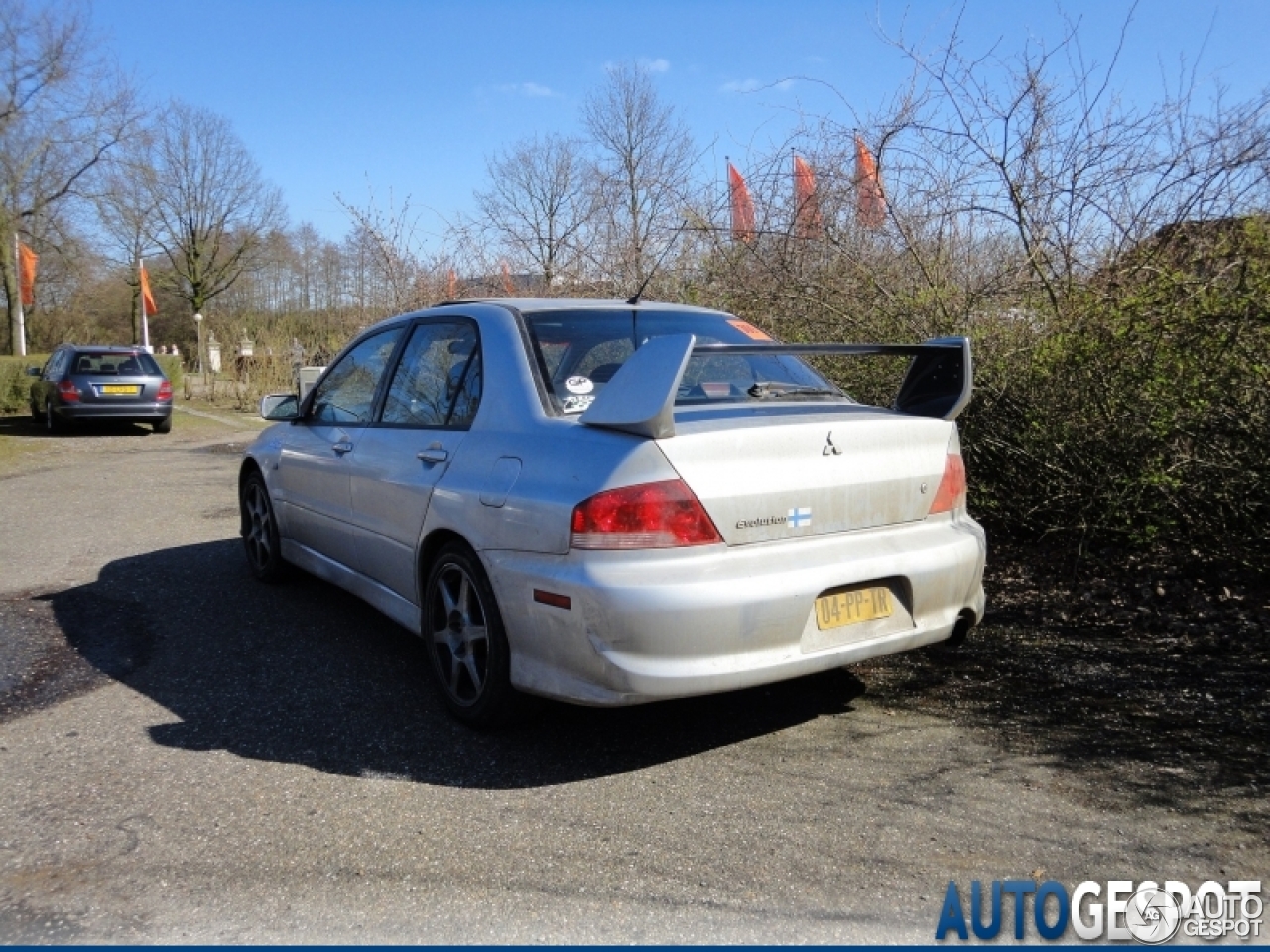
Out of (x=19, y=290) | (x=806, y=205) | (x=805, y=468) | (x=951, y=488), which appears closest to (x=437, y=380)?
(x=805, y=468)

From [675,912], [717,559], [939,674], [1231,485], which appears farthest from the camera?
[1231,485]

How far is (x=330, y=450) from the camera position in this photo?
5.29 m

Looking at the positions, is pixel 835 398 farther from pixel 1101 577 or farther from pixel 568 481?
pixel 1101 577

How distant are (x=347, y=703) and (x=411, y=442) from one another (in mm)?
1112

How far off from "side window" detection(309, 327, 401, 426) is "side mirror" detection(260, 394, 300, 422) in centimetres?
31

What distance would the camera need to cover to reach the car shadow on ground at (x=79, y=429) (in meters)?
18.1

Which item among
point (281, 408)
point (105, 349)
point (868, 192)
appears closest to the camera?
point (281, 408)

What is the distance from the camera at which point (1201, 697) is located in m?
4.18

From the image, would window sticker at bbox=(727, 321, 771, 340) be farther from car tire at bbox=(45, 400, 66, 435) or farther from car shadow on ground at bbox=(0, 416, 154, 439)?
car tire at bbox=(45, 400, 66, 435)

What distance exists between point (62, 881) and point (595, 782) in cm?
160

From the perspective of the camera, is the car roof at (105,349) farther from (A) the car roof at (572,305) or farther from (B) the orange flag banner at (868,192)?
(A) the car roof at (572,305)

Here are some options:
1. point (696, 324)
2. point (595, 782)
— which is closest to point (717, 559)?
point (595, 782)

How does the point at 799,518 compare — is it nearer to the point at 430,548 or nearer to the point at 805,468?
the point at 805,468

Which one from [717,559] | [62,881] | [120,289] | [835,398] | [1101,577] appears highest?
[120,289]
